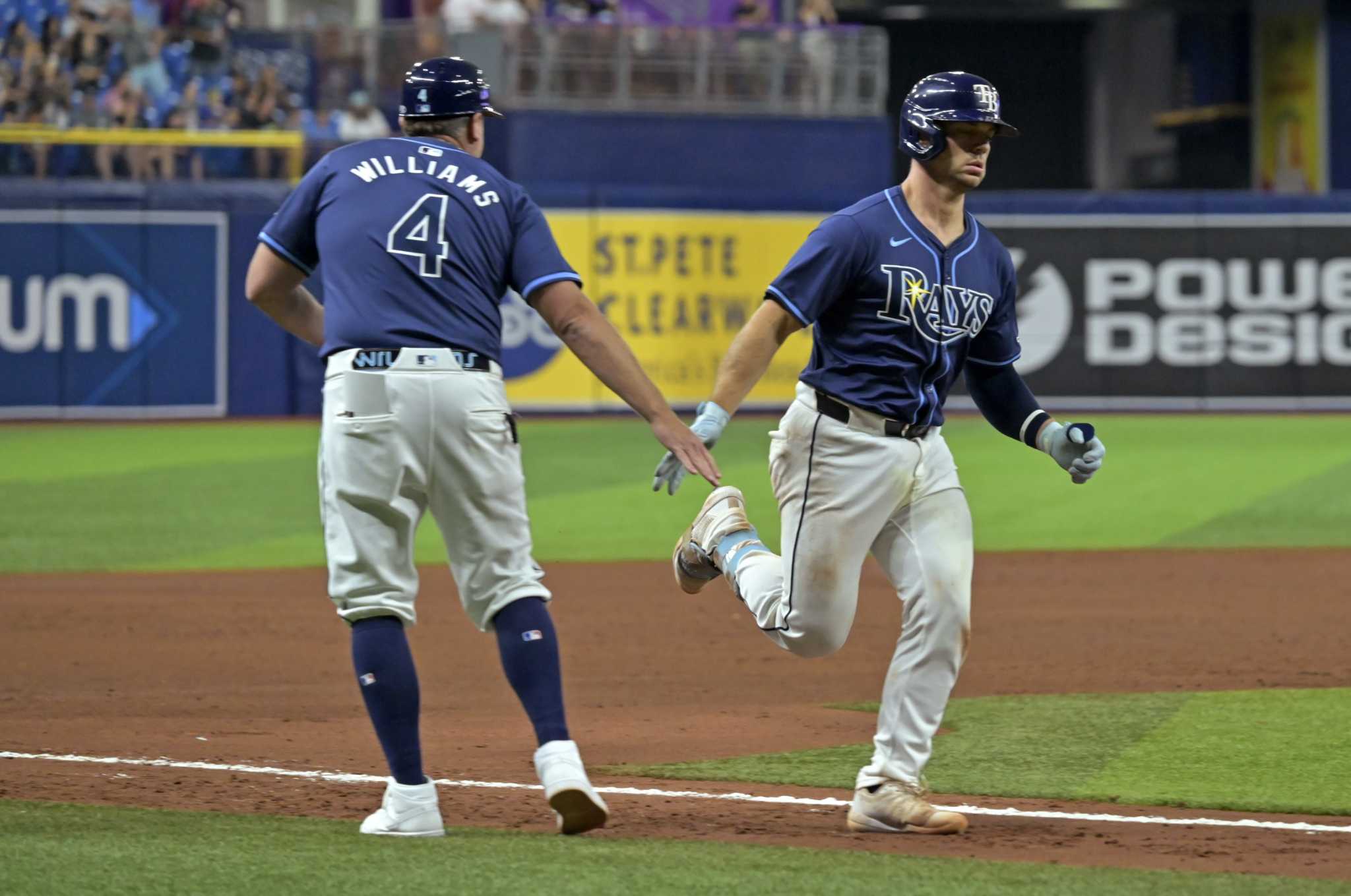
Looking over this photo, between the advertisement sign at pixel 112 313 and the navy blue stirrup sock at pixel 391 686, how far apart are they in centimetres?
1737

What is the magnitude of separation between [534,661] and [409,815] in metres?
0.51

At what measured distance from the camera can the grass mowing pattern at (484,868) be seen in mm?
4379

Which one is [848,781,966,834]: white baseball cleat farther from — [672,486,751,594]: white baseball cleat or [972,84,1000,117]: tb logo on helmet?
[972,84,1000,117]: tb logo on helmet

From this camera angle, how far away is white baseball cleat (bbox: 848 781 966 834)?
518 centimetres

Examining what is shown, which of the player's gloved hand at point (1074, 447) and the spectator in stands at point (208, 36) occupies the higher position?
the spectator in stands at point (208, 36)

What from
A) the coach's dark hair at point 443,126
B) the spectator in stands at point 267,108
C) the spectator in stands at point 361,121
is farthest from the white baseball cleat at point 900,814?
the spectator in stands at point 361,121

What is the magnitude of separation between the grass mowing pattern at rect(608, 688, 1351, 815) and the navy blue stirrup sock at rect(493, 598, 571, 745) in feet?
3.93

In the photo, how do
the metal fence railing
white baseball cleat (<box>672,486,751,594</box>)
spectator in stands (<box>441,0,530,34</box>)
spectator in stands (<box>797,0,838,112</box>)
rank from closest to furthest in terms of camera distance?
white baseball cleat (<box>672,486,751,594</box>) < spectator in stands (<box>441,0,530,34</box>) < the metal fence railing < spectator in stands (<box>797,0,838,112</box>)

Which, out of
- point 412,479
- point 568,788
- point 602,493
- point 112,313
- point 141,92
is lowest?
point 602,493

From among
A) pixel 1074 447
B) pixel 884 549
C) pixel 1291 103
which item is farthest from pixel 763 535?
pixel 1291 103

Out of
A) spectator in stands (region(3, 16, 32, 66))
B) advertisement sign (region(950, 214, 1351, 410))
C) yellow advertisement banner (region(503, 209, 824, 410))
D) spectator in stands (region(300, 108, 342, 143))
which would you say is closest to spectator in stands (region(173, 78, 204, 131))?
spectator in stands (region(300, 108, 342, 143))

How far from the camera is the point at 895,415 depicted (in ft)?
17.6

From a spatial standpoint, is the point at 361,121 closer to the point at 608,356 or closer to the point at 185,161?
the point at 185,161

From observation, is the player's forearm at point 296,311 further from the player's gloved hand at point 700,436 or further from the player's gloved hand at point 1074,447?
the player's gloved hand at point 1074,447
